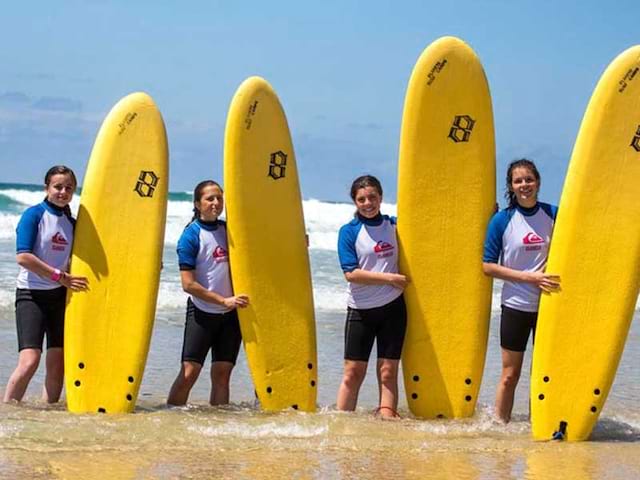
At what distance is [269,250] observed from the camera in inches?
211

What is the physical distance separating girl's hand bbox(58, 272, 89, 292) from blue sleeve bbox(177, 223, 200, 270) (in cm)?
55

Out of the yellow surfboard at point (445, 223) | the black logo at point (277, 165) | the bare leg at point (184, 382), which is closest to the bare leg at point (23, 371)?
the bare leg at point (184, 382)

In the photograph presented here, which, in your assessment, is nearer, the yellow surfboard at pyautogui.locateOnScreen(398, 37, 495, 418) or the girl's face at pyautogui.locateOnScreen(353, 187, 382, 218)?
the girl's face at pyautogui.locateOnScreen(353, 187, 382, 218)

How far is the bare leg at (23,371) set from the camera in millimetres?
5215

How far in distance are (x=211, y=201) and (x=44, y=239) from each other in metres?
0.91

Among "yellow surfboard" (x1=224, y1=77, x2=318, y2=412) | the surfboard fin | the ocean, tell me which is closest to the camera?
the ocean

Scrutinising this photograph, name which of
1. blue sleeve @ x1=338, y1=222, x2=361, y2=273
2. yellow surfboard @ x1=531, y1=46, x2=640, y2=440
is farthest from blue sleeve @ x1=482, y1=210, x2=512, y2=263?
blue sleeve @ x1=338, y1=222, x2=361, y2=273

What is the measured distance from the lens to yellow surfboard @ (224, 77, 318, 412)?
209 inches

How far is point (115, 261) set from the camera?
535 centimetres

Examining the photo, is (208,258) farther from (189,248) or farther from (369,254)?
(369,254)

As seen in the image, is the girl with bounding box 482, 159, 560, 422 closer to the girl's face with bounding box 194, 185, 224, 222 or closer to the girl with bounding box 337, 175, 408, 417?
the girl with bounding box 337, 175, 408, 417

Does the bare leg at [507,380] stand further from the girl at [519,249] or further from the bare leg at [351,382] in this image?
the bare leg at [351,382]

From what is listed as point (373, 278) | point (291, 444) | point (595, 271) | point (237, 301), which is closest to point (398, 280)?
point (373, 278)

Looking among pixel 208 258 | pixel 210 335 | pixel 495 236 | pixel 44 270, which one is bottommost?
pixel 210 335
